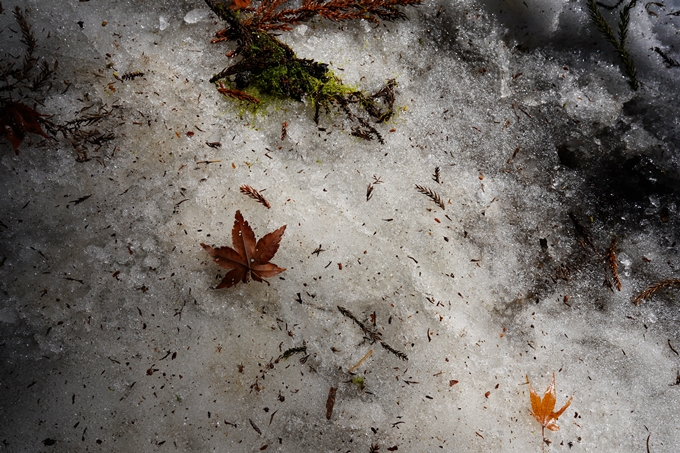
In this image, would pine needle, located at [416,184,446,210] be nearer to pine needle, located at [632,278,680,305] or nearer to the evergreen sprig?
pine needle, located at [632,278,680,305]

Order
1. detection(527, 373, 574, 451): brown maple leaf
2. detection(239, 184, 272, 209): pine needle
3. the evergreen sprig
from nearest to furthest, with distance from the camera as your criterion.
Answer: detection(239, 184, 272, 209): pine needle < detection(527, 373, 574, 451): brown maple leaf < the evergreen sprig

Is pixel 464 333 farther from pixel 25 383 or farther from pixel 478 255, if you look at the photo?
pixel 25 383

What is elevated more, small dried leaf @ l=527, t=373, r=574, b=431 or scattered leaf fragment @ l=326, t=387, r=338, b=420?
small dried leaf @ l=527, t=373, r=574, b=431

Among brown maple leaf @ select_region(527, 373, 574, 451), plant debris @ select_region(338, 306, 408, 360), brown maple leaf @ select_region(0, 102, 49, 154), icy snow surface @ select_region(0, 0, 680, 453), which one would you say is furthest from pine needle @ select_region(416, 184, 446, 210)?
brown maple leaf @ select_region(0, 102, 49, 154)

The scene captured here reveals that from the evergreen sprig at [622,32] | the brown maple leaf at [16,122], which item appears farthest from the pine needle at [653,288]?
the brown maple leaf at [16,122]

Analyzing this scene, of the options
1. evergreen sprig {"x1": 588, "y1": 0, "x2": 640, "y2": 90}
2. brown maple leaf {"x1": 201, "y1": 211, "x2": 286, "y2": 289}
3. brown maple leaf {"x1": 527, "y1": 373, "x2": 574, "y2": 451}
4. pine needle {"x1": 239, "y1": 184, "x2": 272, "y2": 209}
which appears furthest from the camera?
evergreen sprig {"x1": 588, "y1": 0, "x2": 640, "y2": 90}

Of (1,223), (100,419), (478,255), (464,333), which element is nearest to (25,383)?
(100,419)

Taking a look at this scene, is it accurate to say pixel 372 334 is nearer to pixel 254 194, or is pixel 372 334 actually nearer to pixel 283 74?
pixel 254 194
